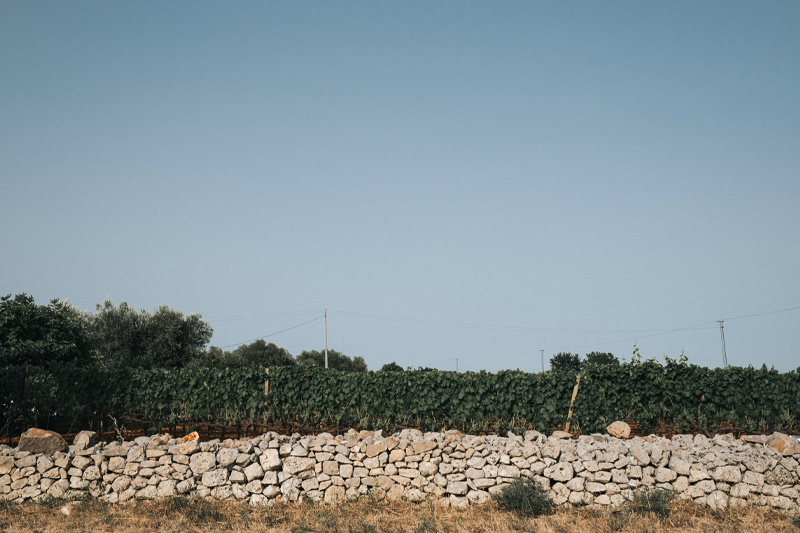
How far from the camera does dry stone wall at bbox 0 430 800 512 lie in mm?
9898

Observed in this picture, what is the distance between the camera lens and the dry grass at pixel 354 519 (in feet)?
28.4

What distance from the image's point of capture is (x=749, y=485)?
978 cm

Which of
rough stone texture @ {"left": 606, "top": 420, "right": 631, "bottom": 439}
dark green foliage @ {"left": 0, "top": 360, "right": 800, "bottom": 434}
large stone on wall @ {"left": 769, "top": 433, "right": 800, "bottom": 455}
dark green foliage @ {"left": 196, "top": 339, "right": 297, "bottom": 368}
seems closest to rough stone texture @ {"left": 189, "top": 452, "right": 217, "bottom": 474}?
dark green foliage @ {"left": 0, "top": 360, "right": 800, "bottom": 434}

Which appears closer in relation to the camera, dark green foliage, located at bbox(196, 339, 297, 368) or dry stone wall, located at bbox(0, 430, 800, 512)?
dry stone wall, located at bbox(0, 430, 800, 512)

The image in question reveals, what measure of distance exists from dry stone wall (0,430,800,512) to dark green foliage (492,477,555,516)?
0.40 m

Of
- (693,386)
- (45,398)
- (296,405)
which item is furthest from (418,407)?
(45,398)

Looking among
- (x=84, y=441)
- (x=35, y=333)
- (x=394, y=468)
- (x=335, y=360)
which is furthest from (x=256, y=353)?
(x=394, y=468)

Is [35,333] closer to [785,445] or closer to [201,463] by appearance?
[201,463]

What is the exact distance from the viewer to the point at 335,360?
50562 millimetres

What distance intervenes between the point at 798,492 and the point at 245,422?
11.1 meters

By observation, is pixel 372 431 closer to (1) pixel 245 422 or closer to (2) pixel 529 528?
(1) pixel 245 422

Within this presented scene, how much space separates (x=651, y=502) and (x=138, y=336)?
27.9 m

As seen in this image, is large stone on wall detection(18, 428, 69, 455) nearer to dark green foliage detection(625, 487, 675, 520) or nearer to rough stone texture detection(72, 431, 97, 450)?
rough stone texture detection(72, 431, 97, 450)

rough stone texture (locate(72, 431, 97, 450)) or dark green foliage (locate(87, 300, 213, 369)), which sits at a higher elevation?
dark green foliage (locate(87, 300, 213, 369))
